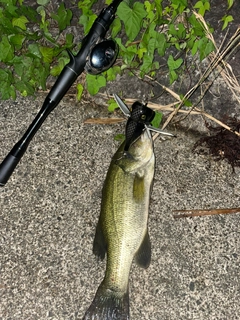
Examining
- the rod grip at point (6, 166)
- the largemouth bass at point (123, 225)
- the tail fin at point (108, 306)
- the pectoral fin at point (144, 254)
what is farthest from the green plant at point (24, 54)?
the tail fin at point (108, 306)

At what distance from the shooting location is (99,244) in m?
2.94

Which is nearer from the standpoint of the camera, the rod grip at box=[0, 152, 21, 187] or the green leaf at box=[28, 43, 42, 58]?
the rod grip at box=[0, 152, 21, 187]

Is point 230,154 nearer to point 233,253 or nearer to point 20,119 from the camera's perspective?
point 233,253

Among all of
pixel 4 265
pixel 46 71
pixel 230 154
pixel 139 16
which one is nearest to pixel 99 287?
pixel 4 265

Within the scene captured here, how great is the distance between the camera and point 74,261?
3.00 metres

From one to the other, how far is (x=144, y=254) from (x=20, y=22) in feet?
6.44

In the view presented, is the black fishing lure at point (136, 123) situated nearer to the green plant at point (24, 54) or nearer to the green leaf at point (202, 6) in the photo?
the green plant at point (24, 54)

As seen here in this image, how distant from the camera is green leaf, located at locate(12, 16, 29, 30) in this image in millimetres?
3400

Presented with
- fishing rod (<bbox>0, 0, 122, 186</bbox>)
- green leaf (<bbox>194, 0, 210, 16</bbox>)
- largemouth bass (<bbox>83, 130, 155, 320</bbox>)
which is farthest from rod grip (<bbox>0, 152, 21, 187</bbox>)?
green leaf (<bbox>194, 0, 210, 16</bbox>)

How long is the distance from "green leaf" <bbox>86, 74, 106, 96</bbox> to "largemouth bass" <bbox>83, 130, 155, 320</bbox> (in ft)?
1.98

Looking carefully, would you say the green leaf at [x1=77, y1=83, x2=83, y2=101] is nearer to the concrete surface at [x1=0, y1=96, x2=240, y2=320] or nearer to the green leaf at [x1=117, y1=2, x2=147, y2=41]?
the concrete surface at [x1=0, y1=96, x2=240, y2=320]

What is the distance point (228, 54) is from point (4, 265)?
7.25 feet

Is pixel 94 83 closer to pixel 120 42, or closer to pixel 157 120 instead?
pixel 120 42

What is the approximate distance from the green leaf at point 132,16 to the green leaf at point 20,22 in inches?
29.9
